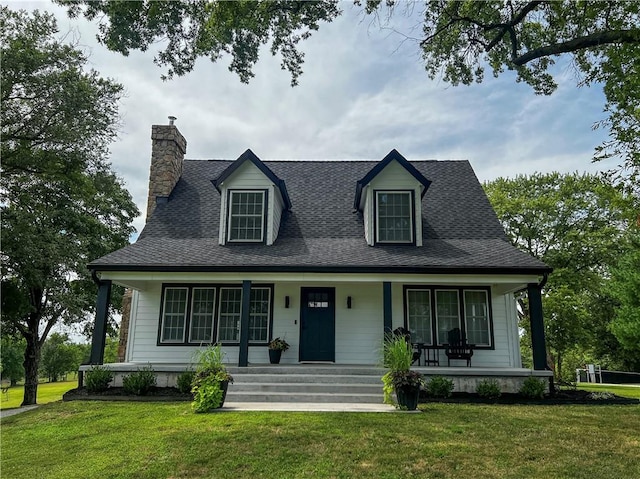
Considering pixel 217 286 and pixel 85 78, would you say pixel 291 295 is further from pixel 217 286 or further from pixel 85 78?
pixel 85 78

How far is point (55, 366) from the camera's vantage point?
5078cm

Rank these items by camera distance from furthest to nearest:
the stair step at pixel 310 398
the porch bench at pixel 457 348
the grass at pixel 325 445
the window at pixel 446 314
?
the window at pixel 446 314, the porch bench at pixel 457 348, the stair step at pixel 310 398, the grass at pixel 325 445

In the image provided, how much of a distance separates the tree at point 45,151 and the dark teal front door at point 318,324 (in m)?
9.11

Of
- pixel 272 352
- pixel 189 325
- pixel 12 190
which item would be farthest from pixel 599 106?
pixel 12 190

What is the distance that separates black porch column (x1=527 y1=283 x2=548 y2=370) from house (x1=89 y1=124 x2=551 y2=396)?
0.03 metres

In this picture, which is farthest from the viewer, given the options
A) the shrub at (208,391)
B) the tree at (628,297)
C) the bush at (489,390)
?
the tree at (628,297)

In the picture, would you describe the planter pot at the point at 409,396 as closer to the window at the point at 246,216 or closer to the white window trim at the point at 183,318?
the window at the point at 246,216

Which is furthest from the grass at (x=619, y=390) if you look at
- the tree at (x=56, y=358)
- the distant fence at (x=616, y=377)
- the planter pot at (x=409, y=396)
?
the tree at (x=56, y=358)

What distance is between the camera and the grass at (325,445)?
15.5 feet

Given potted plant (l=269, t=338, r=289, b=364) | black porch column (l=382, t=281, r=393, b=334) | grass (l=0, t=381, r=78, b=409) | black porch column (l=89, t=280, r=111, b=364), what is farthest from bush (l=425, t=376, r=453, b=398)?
grass (l=0, t=381, r=78, b=409)

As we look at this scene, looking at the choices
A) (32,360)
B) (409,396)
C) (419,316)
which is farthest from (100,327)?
(32,360)

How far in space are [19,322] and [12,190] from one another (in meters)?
8.14

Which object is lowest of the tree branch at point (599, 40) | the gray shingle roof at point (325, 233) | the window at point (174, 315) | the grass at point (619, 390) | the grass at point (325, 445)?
the grass at point (619, 390)

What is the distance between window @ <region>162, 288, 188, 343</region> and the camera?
1177 cm
